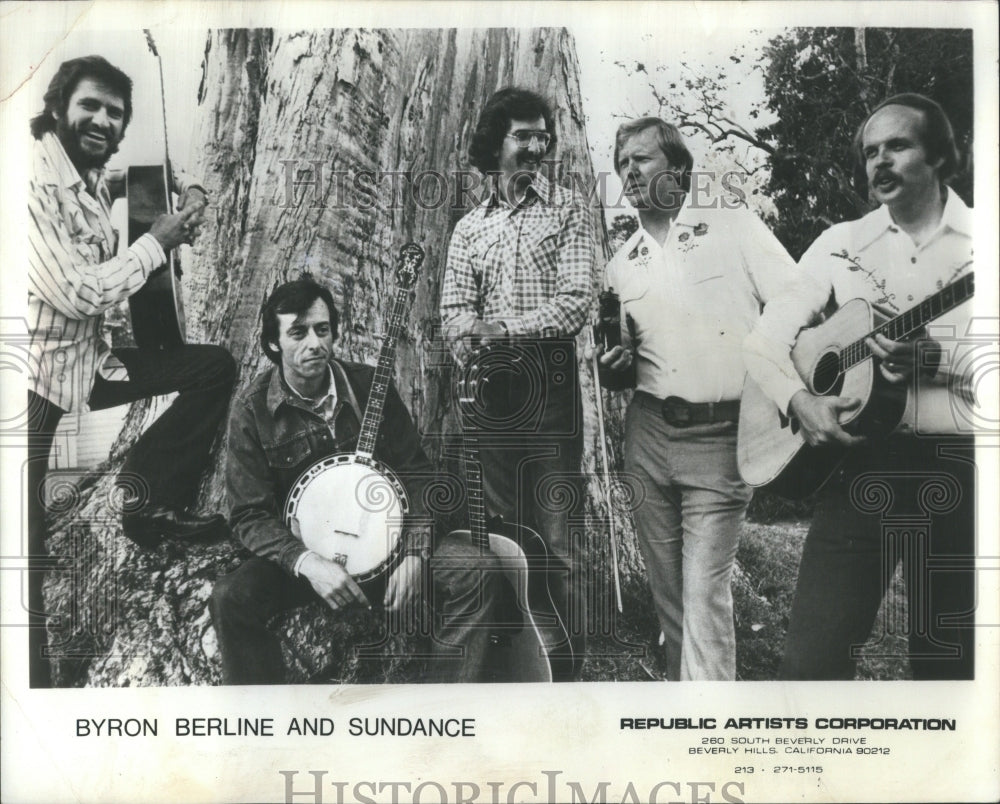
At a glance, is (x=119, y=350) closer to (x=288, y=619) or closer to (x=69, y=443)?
(x=69, y=443)

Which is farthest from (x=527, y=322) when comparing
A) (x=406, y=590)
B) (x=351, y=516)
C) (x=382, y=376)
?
(x=406, y=590)

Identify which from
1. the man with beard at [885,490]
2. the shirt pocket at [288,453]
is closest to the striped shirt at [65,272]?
the shirt pocket at [288,453]

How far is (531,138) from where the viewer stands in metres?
4.31

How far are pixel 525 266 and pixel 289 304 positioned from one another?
1.04 m

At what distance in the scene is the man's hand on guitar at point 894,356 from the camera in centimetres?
427

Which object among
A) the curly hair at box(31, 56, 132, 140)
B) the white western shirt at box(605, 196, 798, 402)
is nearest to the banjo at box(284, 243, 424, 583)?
the white western shirt at box(605, 196, 798, 402)

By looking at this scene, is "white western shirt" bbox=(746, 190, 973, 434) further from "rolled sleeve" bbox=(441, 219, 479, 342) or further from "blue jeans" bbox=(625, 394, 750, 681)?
"rolled sleeve" bbox=(441, 219, 479, 342)

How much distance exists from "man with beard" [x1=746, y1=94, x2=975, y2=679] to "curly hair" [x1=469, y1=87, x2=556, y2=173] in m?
1.32

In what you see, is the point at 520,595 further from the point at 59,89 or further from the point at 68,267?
the point at 59,89

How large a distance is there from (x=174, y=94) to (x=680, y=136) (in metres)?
2.22

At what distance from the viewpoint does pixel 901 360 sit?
168 inches

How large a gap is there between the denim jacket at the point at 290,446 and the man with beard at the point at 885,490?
1550mm

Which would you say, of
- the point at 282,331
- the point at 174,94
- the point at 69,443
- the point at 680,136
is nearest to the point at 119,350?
the point at 69,443

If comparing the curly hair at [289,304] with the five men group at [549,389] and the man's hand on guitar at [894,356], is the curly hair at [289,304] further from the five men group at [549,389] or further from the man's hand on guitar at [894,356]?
the man's hand on guitar at [894,356]
